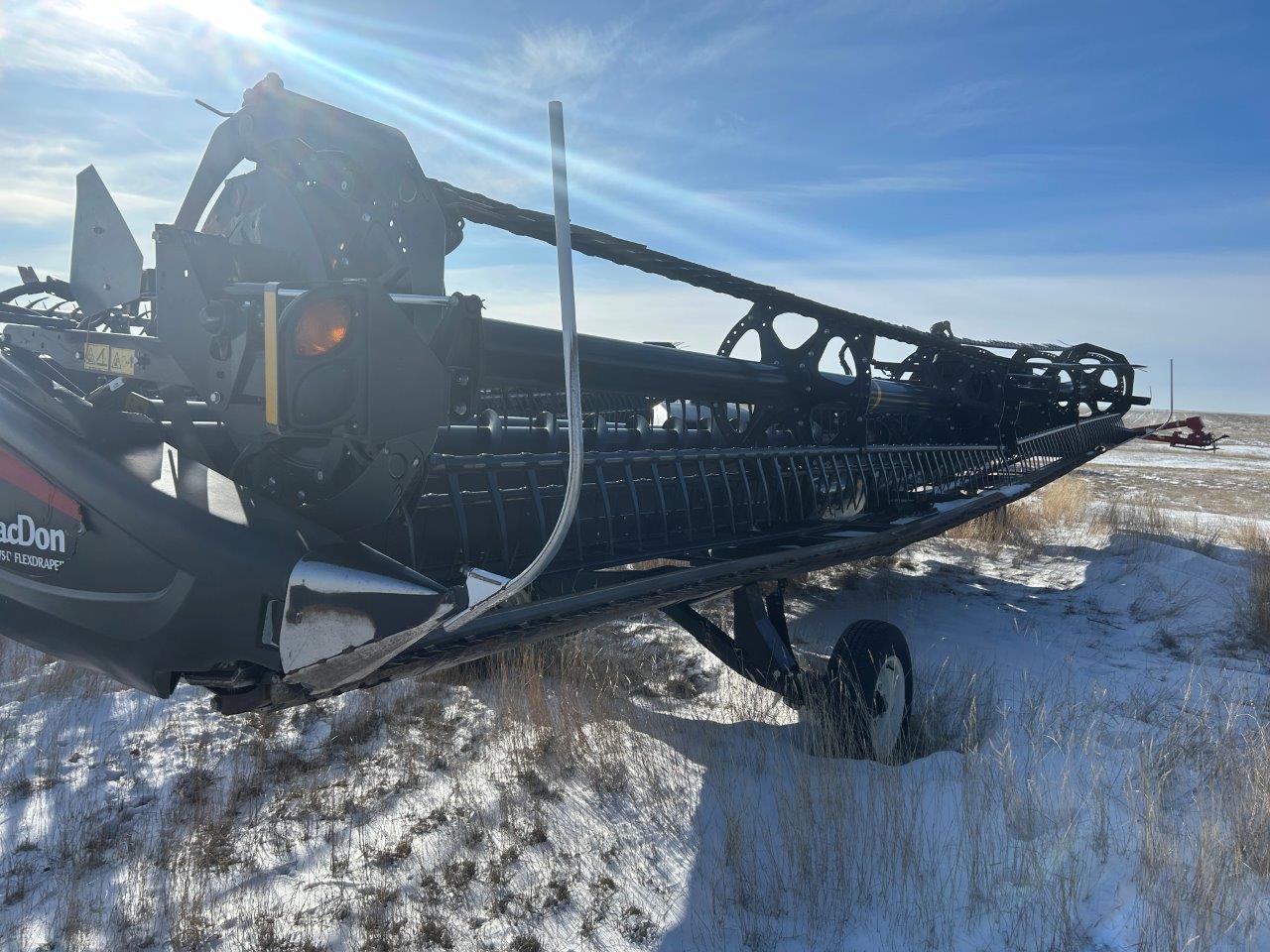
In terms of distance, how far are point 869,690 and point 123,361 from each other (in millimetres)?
3284

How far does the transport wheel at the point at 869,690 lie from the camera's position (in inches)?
159

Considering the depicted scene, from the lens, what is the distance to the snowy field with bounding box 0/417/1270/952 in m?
2.81

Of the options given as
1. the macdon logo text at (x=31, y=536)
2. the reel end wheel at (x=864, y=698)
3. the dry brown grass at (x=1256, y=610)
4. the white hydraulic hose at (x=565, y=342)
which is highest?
the white hydraulic hose at (x=565, y=342)

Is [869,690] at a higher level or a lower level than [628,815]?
higher

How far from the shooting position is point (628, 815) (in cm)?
361

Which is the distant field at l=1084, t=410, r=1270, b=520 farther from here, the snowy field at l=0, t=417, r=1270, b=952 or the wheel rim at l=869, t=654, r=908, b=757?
the wheel rim at l=869, t=654, r=908, b=757

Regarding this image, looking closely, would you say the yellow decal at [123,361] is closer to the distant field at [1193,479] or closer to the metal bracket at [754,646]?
the metal bracket at [754,646]

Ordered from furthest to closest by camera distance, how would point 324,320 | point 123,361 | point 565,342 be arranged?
1. point 123,361
2. point 324,320
3. point 565,342

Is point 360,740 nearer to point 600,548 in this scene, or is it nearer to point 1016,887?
point 600,548

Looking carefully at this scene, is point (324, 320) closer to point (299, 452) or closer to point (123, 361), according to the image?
point (299, 452)

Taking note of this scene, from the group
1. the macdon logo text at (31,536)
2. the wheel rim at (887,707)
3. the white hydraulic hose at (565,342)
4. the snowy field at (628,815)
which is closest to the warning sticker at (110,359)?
the macdon logo text at (31,536)

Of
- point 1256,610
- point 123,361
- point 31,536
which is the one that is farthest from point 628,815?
point 1256,610

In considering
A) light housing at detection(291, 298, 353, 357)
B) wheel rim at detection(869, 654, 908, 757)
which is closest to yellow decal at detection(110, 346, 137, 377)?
light housing at detection(291, 298, 353, 357)

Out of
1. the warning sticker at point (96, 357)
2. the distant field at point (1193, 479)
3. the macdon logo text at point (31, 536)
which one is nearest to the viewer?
the macdon logo text at point (31, 536)
